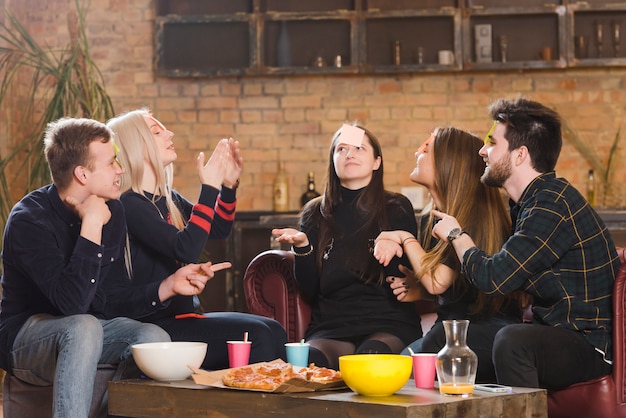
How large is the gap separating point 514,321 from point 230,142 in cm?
123

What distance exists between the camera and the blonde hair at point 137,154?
10.4ft

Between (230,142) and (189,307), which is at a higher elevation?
(230,142)

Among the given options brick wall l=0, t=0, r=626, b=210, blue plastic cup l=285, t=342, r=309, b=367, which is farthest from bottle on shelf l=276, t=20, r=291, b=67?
blue plastic cup l=285, t=342, r=309, b=367

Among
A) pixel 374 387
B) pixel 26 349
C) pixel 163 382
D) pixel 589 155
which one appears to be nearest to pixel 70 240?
pixel 26 349

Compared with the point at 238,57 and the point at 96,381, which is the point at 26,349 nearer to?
the point at 96,381

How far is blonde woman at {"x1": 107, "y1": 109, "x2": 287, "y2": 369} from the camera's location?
2949 millimetres

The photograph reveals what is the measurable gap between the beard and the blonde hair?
1.11 meters

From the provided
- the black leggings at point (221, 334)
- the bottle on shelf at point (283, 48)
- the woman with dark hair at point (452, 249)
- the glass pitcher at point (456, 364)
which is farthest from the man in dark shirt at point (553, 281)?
the bottle on shelf at point (283, 48)

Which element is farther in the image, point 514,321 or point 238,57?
point 238,57

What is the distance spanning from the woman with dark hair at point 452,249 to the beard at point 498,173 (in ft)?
0.55

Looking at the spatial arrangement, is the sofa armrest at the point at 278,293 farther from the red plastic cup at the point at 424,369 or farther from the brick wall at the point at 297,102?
the brick wall at the point at 297,102

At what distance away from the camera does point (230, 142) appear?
3.43m

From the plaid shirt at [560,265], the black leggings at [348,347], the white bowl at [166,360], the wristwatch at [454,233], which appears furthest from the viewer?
the black leggings at [348,347]

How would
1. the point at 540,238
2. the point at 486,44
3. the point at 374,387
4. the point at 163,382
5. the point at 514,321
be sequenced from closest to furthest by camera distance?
1. the point at 374,387
2. the point at 163,382
3. the point at 540,238
4. the point at 514,321
5. the point at 486,44
